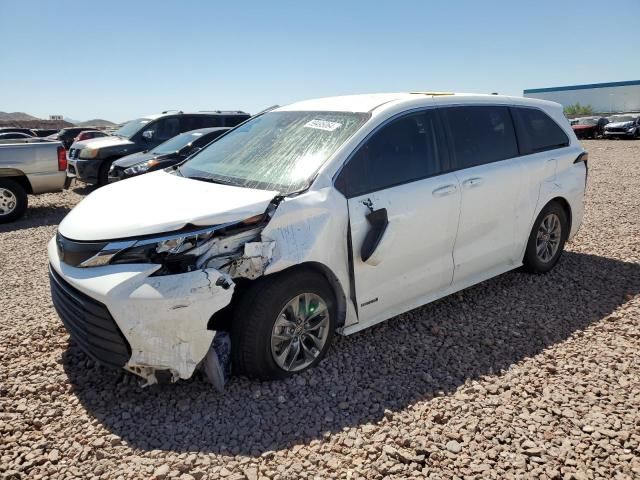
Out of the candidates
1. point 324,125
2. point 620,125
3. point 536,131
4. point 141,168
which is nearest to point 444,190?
point 324,125

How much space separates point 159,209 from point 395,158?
171 centimetres

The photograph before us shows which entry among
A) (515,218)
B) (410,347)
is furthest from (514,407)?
(515,218)

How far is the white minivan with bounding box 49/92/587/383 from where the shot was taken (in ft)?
9.43

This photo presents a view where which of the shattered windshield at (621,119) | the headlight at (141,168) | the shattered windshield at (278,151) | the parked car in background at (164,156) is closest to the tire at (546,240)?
the shattered windshield at (278,151)

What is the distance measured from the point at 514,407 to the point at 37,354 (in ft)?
10.9

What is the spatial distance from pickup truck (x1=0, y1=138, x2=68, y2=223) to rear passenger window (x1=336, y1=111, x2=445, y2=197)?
7669 millimetres

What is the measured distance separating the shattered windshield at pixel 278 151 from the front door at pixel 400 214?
251 mm

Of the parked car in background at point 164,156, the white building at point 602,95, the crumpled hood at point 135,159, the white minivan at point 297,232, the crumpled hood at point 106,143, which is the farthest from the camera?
the white building at point 602,95

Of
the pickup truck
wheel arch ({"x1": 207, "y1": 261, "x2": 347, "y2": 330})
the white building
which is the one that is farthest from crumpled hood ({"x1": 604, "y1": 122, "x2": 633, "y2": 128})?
the white building

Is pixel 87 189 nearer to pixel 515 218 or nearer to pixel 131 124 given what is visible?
pixel 131 124

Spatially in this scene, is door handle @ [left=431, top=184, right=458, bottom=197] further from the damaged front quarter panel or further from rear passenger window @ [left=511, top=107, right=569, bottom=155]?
the damaged front quarter panel

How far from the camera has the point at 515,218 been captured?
181 inches

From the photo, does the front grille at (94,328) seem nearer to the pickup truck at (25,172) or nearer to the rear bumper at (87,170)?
the pickup truck at (25,172)

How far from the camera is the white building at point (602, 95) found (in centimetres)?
6238
